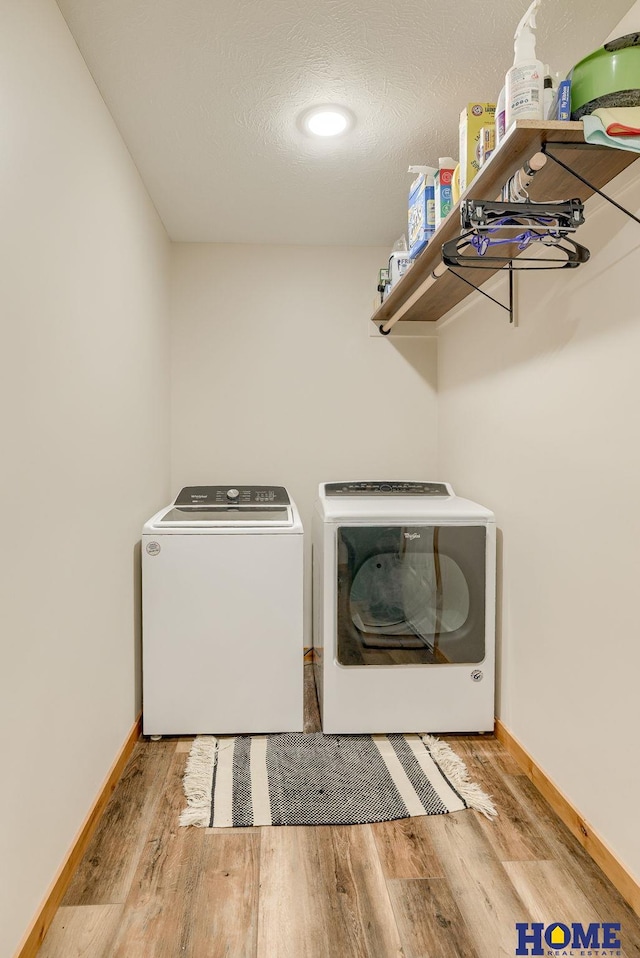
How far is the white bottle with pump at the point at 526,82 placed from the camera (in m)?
1.35

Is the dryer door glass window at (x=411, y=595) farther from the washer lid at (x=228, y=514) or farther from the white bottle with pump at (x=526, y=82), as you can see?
the white bottle with pump at (x=526, y=82)

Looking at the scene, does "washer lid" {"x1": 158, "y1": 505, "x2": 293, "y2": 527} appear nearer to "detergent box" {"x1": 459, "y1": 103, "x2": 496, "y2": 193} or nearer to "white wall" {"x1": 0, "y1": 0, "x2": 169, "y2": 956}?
"white wall" {"x1": 0, "y1": 0, "x2": 169, "y2": 956}

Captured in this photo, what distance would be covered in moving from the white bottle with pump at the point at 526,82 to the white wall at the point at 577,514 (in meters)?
0.35

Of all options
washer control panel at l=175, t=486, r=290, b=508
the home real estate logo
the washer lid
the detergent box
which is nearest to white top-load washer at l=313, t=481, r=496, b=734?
the washer lid

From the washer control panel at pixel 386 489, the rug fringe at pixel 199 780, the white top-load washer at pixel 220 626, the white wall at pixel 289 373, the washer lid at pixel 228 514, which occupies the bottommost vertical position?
the rug fringe at pixel 199 780

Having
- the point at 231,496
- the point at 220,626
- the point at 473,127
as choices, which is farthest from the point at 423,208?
the point at 220,626

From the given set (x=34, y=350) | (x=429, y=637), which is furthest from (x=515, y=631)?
(x=34, y=350)

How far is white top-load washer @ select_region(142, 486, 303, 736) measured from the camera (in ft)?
7.86

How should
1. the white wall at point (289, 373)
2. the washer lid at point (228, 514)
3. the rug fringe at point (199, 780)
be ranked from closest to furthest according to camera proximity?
the rug fringe at point (199, 780) → the washer lid at point (228, 514) → the white wall at point (289, 373)

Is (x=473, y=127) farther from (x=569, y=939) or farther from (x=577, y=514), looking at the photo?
(x=569, y=939)

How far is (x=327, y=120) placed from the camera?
81.3 inches

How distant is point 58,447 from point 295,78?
51.8 inches

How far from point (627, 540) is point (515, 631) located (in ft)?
2.74

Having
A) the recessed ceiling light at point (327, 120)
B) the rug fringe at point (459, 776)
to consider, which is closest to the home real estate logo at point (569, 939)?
the rug fringe at point (459, 776)
